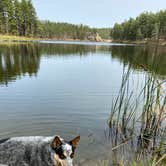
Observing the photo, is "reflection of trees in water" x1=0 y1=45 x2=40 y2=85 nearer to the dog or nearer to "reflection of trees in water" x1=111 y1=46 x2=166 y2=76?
"reflection of trees in water" x1=111 y1=46 x2=166 y2=76

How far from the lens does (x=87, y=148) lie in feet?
20.0

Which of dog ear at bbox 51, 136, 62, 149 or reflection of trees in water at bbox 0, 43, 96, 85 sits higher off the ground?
dog ear at bbox 51, 136, 62, 149

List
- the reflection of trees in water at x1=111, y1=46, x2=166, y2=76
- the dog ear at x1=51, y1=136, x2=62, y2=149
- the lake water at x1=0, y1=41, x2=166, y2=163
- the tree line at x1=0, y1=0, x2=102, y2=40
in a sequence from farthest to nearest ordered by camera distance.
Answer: the tree line at x1=0, y1=0, x2=102, y2=40 → the lake water at x1=0, y1=41, x2=166, y2=163 → the reflection of trees in water at x1=111, y1=46, x2=166, y2=76 → the dog ear at x1=51, y1=136, x2=62, y2=149

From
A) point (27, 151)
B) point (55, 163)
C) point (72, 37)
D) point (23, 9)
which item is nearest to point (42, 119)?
point (27, 151)

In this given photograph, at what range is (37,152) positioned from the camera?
3635 mm

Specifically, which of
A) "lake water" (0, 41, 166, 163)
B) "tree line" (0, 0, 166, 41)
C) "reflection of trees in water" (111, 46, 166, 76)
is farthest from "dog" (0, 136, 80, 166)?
"tree line" (0, 0, 166, 41)

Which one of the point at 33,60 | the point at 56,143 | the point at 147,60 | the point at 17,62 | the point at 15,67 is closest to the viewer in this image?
the point at 56,143

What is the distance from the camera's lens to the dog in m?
3.29

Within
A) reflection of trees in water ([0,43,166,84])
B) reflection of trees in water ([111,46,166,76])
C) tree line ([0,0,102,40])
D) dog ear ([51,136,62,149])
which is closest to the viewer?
dog ear ([51,136,62,149])

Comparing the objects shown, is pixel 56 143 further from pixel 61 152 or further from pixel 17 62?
pixel 17 62

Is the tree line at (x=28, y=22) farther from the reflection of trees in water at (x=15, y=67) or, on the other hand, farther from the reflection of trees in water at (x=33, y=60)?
the reflection of trees in water at (x=15, y=67)

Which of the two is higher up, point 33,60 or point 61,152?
point 61,152

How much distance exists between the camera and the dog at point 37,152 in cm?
329

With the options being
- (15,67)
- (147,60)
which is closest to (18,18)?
(15,67)
